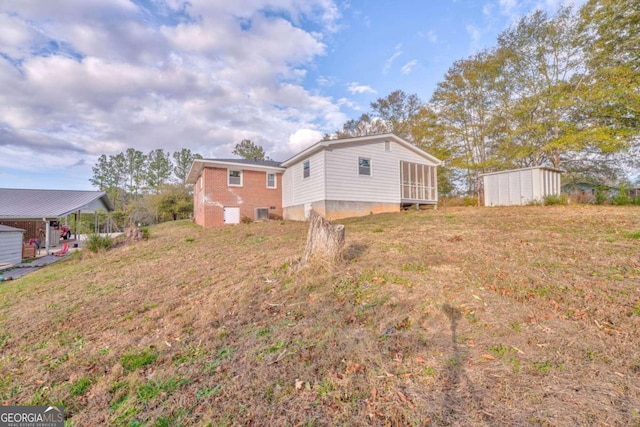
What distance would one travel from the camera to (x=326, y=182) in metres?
13.4

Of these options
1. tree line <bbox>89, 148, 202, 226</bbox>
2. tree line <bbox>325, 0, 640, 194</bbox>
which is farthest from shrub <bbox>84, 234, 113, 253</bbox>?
tree line <bbox>89, 148, 202, 226</bbox>

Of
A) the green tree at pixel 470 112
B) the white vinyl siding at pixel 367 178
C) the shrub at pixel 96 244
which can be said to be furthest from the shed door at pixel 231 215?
the green tree at pixel 470 112

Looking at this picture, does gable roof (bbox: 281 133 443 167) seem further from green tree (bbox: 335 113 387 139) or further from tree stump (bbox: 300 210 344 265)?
green tree (bbox: 335 113 387 139)

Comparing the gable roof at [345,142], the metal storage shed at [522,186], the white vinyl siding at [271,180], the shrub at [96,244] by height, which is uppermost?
the gable roof at [345,142]

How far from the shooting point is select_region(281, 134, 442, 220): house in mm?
13562

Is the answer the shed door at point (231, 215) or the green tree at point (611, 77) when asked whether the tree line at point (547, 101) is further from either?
the shed door at point (231, 215)

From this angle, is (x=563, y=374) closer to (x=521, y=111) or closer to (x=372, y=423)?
(x=372, y=423)

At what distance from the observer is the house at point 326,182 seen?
1372cm

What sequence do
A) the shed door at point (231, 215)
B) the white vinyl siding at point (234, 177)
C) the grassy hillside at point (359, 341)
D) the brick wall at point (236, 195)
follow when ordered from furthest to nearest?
the white vinyl siding at point (234, 177)
the shed door at point (231, 215)
the brick wall at point (236, 195)
the grassy hillside at point (359, 341)

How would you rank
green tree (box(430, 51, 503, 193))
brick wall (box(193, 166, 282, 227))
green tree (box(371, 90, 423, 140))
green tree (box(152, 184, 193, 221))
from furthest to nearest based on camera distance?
1. green tree (box(152, 184, 193, 221))
2. green tree (box(371, 90, 423, 140))
3. green tree (box(430, 51, 503, 193))
4. brick wall (box(193, 166, 282, 227))

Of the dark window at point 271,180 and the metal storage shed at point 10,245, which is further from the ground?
the dark window at point 271,180

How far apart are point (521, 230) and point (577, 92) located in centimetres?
1374

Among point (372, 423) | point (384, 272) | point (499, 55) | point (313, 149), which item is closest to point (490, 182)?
point (313, 149)

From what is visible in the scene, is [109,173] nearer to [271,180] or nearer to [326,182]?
[271,180]
